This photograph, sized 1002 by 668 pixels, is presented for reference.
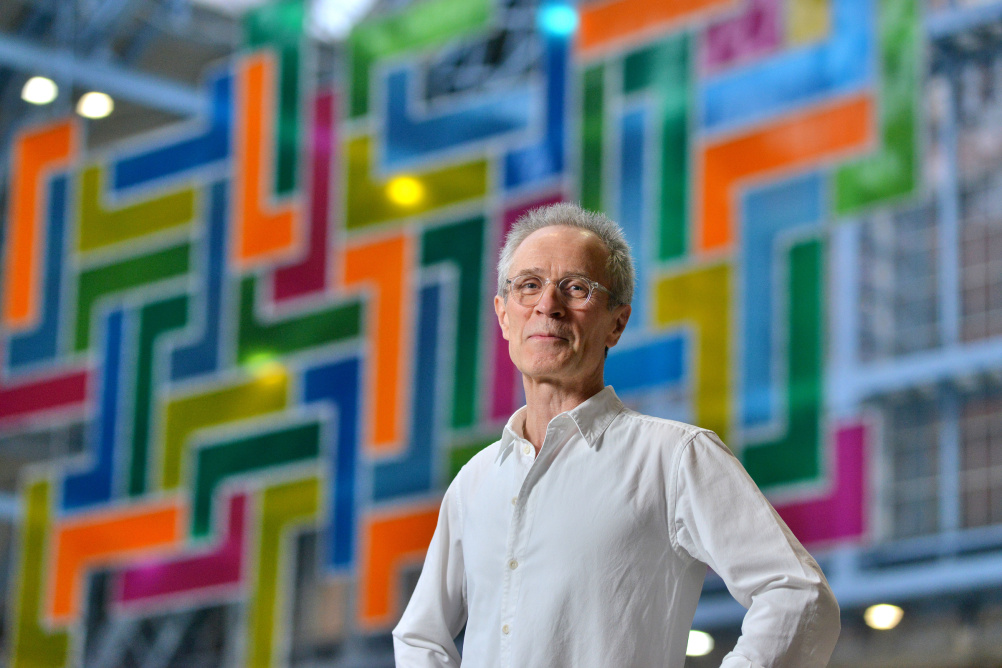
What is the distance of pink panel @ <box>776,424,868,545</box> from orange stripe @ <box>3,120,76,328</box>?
3.16 metres

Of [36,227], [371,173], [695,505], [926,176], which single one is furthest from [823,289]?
[36,227]

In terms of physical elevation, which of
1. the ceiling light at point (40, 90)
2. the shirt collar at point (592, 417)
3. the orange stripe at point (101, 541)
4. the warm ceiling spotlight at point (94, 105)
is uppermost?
the ceiling light at point (40, 90)

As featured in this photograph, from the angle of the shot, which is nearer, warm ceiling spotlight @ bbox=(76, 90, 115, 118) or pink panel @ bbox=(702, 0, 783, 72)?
pink panel @ bbox=(702, 0, 783, 72)

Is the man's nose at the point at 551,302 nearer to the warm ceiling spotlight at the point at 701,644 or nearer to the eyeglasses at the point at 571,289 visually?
the eyeglasses at the point at 571,289

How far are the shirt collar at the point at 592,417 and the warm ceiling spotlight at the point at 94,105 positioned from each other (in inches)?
172

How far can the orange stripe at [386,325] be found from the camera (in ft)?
15.3

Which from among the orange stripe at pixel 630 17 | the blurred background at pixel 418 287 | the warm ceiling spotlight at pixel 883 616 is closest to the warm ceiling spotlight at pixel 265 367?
the blurred background at pixel 418 287

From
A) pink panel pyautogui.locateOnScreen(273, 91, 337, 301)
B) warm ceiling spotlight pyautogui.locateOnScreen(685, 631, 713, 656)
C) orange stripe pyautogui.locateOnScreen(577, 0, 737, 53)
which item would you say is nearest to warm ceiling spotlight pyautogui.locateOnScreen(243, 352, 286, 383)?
pink panel pyautogui.locateOnScreen(273, 91, 337, 301)

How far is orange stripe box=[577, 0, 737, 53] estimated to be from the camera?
436cm

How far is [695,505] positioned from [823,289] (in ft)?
9.23

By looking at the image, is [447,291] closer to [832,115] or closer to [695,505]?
[832,115]

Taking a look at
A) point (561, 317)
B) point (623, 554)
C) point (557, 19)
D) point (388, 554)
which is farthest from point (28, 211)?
point (623, 554)

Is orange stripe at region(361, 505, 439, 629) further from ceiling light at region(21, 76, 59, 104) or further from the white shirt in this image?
the white shirt

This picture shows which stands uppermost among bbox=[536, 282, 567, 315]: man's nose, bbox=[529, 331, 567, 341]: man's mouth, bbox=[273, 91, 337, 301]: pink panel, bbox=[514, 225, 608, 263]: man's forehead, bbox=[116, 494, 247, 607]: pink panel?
bbox=[273, 91, 337, 301]: pink panel
